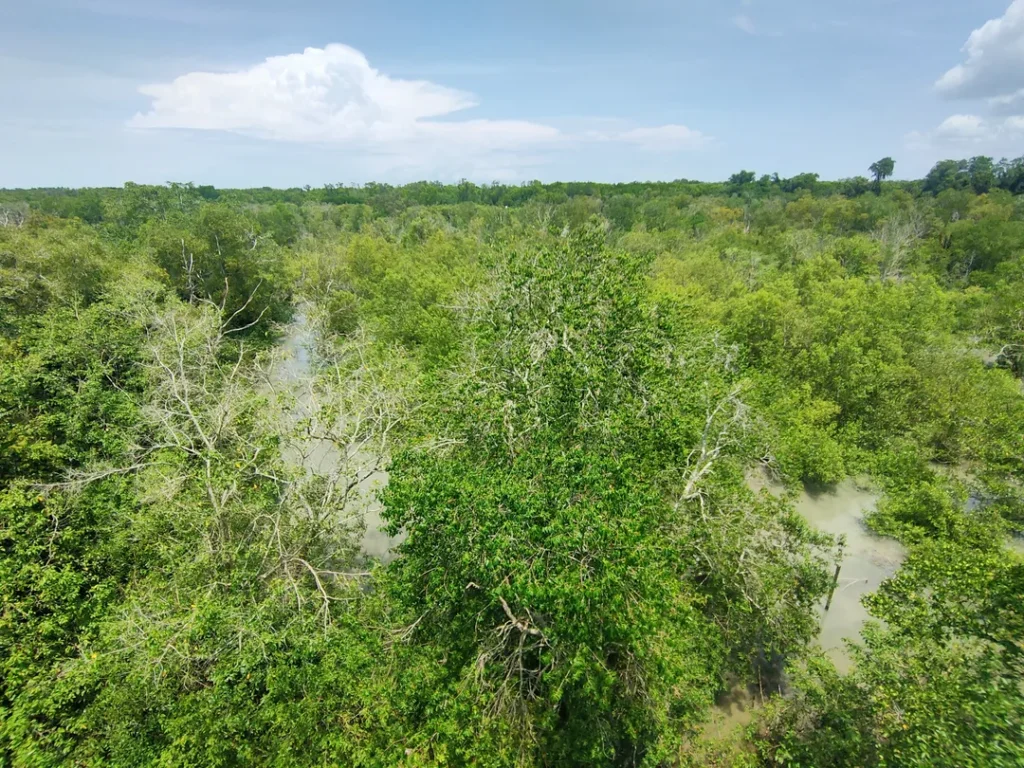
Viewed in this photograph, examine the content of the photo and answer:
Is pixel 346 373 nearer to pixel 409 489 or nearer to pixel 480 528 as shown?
pixel 409 489

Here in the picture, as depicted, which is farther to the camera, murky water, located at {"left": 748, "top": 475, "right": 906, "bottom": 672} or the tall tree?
the tall tree

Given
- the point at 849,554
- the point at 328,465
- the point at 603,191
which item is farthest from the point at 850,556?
the point at 603,191

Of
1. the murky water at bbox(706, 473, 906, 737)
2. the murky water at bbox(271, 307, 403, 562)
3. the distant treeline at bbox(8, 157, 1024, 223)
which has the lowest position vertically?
the murky water at bbox(706, 473, 906, 737)

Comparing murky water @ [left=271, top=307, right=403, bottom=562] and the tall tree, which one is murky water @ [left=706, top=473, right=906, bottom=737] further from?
the tall tree

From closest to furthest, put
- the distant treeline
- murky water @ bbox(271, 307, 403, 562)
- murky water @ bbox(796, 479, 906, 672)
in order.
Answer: murky water @ bbox(271, 307, 403, 562) → murky water @ bbox(796, 479, 906, 672) → the distant treeline

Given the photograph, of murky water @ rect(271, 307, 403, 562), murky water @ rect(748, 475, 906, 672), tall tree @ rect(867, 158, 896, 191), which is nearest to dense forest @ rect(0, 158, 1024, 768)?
murky water @ rect(271, 307, 403, 562)

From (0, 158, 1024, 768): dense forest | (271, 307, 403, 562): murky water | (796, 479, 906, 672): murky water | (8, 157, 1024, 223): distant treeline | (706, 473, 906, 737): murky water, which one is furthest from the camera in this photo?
(8, 157, 1024, 223): distant treeline

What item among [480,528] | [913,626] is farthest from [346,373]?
[913,626]

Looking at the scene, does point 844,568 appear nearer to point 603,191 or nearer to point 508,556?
point 508,556
